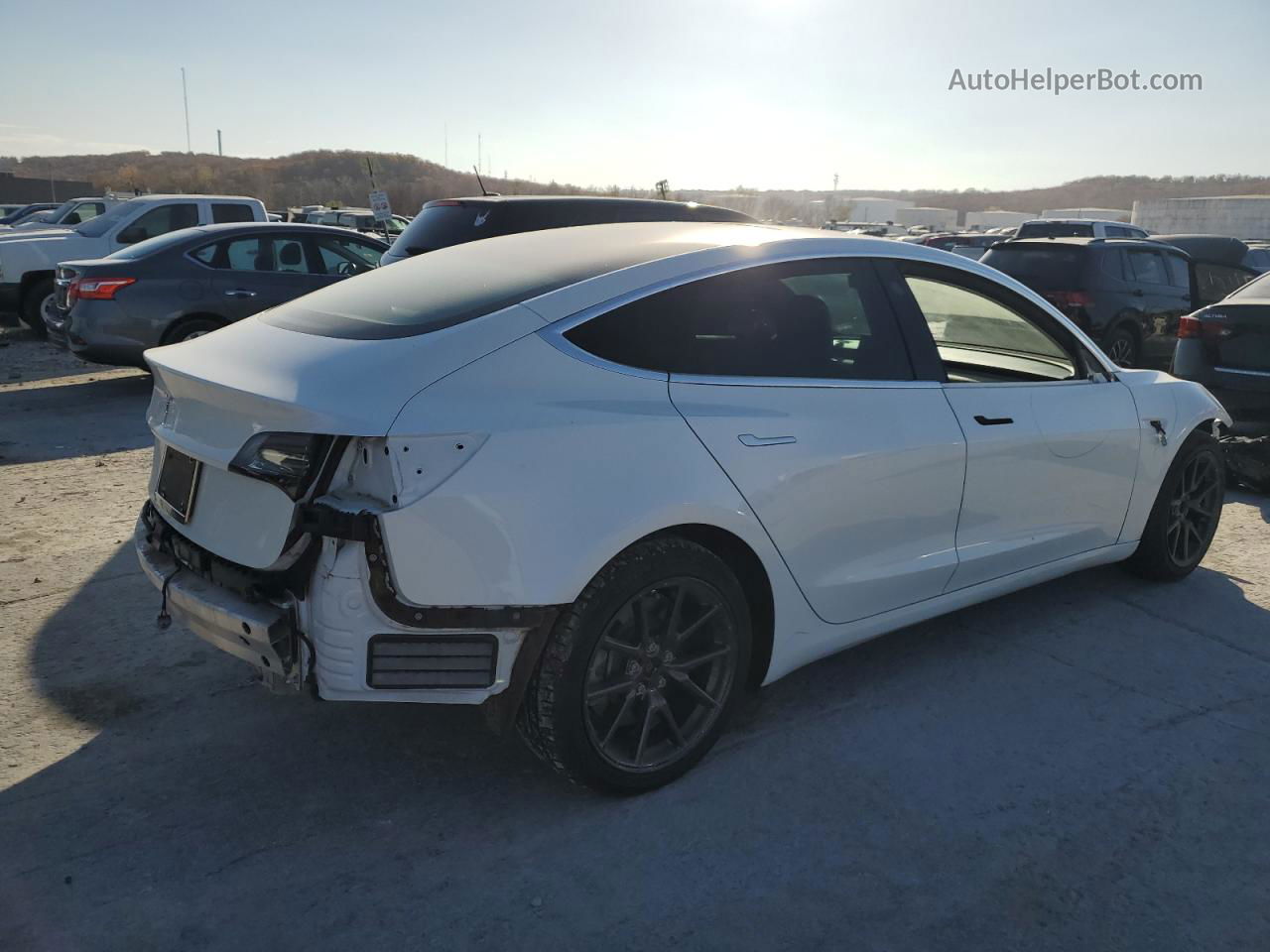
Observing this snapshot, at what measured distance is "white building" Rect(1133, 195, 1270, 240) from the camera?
187 ft

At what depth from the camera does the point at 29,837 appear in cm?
281

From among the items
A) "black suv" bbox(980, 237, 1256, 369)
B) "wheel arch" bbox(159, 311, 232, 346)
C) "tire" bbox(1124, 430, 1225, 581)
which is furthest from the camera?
"black suv" bbox(980, 237, 1256, 369)

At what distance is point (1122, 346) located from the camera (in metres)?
11.1

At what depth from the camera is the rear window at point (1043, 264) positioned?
10867 millimetres

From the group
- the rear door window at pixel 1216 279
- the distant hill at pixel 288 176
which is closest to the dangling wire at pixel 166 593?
the rear door window at pixel 1216 279

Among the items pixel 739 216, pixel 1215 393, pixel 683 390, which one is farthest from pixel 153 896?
pixel 739 216

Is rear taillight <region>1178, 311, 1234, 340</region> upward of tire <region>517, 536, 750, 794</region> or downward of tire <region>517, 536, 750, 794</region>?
upward

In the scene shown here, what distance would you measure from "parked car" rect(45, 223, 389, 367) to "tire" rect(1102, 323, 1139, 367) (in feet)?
26.0

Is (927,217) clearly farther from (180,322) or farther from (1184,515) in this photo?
(1184,515)

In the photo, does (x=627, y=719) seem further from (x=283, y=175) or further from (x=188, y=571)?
(x=283, y=175)

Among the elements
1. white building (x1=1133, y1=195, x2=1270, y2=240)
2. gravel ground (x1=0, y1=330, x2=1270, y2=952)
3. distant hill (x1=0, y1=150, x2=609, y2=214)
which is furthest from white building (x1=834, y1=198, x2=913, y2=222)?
gravel ground (x1=0, y1=330, x2=1270, y2=952)

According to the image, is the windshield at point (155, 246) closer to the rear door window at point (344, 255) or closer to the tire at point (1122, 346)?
the rear door window at point (344, 255)

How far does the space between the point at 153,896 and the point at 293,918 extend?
388 millimetres

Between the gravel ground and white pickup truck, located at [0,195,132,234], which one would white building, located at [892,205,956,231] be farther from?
the gravel ground
